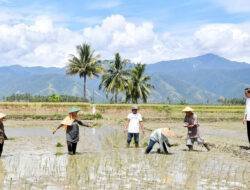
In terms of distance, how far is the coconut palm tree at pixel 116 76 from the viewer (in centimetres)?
6256

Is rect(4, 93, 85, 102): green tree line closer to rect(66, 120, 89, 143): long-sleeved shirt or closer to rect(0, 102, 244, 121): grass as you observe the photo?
rect(0, 102, 244, 121): grass

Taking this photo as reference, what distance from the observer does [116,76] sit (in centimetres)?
6281

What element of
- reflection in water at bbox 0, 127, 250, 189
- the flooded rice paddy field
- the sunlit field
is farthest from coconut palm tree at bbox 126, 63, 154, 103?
reflection in water at bbox 0, 127, 250, 189

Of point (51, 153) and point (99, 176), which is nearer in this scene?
point (99, 176)

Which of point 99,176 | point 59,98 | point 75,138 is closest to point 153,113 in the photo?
point 59,98

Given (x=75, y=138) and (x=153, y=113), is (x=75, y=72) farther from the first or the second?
(x=75, y=138)

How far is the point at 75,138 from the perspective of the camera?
15.0 meters

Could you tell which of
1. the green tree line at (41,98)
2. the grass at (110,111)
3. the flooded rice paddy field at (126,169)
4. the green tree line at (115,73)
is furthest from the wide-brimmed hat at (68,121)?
the green tree line at (115,73)

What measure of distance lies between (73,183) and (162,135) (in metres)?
5.64

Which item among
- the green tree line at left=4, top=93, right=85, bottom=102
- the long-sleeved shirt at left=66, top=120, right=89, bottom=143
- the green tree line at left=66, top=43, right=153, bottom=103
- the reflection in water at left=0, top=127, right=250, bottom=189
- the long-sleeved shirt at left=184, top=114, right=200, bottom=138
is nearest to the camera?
the reflection in water at left=0, top=127, right=250, bottom=189

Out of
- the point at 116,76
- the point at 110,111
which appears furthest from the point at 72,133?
the point at 116,76

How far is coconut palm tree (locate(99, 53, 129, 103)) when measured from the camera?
62.6m

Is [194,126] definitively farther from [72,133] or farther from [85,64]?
[85,64]

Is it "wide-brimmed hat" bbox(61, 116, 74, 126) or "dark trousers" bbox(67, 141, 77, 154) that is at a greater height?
"wide-brimmed hat" bbox(61, 116, 74, 126)
